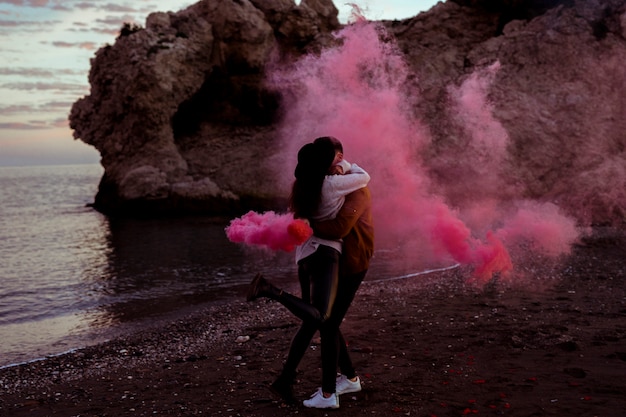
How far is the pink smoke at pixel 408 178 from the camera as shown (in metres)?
11.4

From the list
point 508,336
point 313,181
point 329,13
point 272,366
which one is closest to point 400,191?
point 508,336

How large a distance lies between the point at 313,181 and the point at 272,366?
3062 mm

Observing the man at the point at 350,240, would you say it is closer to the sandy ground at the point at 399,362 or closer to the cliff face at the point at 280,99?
the sandy ground at the point at 399,362

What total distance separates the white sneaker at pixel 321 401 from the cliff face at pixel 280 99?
17.3 m

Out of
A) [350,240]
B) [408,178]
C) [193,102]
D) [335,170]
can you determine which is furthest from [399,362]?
[193,102]

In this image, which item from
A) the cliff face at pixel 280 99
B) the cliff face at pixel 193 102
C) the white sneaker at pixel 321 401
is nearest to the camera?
the white sneaker at pixel 321 401

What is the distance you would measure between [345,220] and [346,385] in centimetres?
187

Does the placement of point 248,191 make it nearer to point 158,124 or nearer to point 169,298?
point 158,124

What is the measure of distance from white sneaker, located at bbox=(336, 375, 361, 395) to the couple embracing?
14.3 inches

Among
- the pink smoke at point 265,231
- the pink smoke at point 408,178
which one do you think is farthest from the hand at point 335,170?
the pink smoke at point 408,178

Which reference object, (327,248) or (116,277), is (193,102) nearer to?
(116,277)

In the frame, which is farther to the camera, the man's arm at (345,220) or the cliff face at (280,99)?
the cliff face at (280,99)

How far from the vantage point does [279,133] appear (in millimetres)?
31250

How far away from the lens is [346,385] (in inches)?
253
